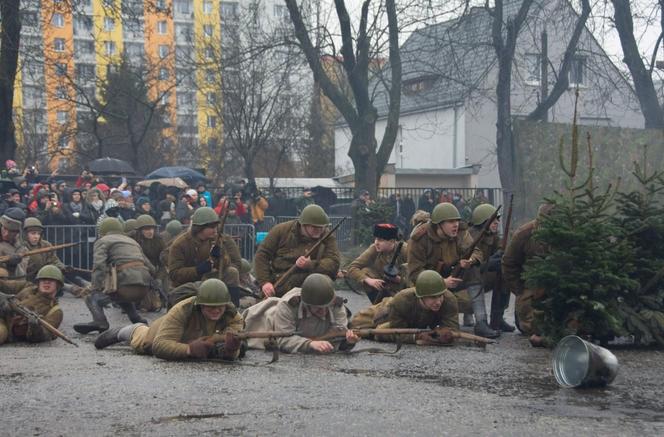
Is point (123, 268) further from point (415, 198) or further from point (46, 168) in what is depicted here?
point (46, 168)

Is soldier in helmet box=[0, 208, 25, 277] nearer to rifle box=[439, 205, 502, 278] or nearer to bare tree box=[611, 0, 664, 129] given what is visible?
rifle box=[439, 205, 502, 278]

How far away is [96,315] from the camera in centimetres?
1283

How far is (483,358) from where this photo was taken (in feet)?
33.1

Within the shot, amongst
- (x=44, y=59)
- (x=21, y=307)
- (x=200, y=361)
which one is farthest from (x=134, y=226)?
(x=44, y=59)

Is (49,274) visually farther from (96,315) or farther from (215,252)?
(215,252)

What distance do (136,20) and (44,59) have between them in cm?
435

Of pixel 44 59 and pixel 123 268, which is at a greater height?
pixel 44 59

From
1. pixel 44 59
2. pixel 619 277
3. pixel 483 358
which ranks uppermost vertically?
pixel 44 59

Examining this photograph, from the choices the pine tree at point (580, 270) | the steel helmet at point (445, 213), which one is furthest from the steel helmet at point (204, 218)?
the pine tree at point (580, 270)

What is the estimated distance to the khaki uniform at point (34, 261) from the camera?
1409 cm

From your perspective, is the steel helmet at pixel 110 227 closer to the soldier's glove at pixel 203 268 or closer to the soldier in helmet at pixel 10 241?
the soldier in helmet at pixel 10 241

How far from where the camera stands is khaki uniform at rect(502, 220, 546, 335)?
11.6m

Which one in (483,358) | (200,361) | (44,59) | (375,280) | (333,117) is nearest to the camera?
(200,361)

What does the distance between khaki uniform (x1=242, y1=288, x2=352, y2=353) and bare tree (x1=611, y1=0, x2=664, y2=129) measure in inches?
704
